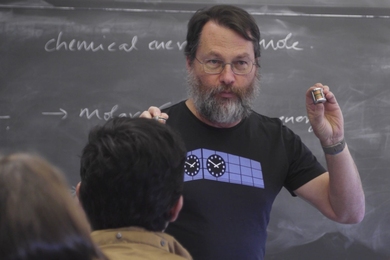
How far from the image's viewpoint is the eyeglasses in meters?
1.89

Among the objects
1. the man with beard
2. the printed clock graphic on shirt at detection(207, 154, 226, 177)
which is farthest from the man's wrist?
the printed clock graphic on shirt at detection(207, 154, 226, 177)

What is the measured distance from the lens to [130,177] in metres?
1.11

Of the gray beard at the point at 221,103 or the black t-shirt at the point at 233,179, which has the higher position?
the gray beard at the point at 221,103

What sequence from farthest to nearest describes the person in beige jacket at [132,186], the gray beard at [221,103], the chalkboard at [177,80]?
1. the chalkboard at [177,80]
2. the gray beard at [221,103]
3. the person in beige jacket at [132,186]

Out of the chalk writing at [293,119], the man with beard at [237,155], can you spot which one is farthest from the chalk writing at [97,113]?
the man with beard at [237,155]

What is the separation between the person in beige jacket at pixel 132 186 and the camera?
111 cm

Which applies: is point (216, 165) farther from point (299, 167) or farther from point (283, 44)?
point (283, 44)

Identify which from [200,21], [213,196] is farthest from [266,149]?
[200,21]

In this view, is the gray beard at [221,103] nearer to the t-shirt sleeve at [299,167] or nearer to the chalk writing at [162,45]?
the t-shirt sleeve at [299,167]

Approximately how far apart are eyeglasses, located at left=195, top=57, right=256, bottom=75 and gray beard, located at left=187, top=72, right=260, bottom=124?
0.05 meters

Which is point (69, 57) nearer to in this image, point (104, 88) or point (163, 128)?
point (104, 88)

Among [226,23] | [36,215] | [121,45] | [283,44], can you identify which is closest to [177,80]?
[121,45]

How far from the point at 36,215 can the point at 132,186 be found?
429mm

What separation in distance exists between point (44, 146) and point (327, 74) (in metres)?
1.50
